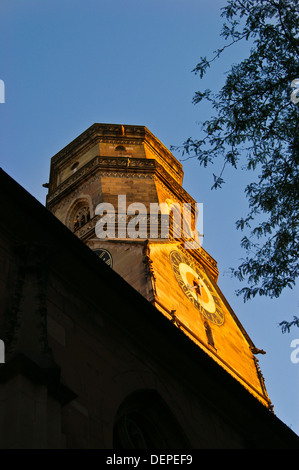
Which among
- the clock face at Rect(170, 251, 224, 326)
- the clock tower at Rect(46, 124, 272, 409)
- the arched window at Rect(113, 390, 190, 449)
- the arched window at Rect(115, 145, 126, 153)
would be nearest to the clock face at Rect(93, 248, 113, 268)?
the clock tower at Rect(46, 124, 272, 409)

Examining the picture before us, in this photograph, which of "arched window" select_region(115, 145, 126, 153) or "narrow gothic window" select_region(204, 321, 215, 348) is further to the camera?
"arched window" select_region(115, 145, 126, 153)

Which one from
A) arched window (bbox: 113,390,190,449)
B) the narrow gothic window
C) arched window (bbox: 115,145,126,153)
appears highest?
arched window (bbox: 115,145,126,153)

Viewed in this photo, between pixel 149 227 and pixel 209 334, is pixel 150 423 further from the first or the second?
pixel 149 227

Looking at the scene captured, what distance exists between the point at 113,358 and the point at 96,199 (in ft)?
69.1

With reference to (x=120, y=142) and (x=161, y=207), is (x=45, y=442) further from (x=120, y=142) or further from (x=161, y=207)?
(x=120, y=142)

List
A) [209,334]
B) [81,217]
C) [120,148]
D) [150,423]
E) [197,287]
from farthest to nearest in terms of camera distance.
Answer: [120,148] < [81,217] < [197,287] < [209,334] < [150,423]

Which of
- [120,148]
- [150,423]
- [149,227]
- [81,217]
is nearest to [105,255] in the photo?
[149,227]

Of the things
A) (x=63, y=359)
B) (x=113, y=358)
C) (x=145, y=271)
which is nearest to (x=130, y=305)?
(x=113, y=358)

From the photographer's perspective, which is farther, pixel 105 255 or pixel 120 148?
pixel 120 148

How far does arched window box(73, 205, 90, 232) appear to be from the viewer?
3075cm

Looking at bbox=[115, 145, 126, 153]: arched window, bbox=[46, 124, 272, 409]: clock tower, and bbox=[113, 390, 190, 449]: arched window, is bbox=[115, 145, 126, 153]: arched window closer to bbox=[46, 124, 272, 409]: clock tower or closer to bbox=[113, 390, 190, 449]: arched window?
bbox=[46, 124, 272, 409]: clock tower

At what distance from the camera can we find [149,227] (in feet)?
94.6

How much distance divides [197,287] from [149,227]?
10.1 ft

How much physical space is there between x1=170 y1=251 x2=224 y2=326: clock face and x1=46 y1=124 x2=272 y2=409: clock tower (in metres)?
0.06
